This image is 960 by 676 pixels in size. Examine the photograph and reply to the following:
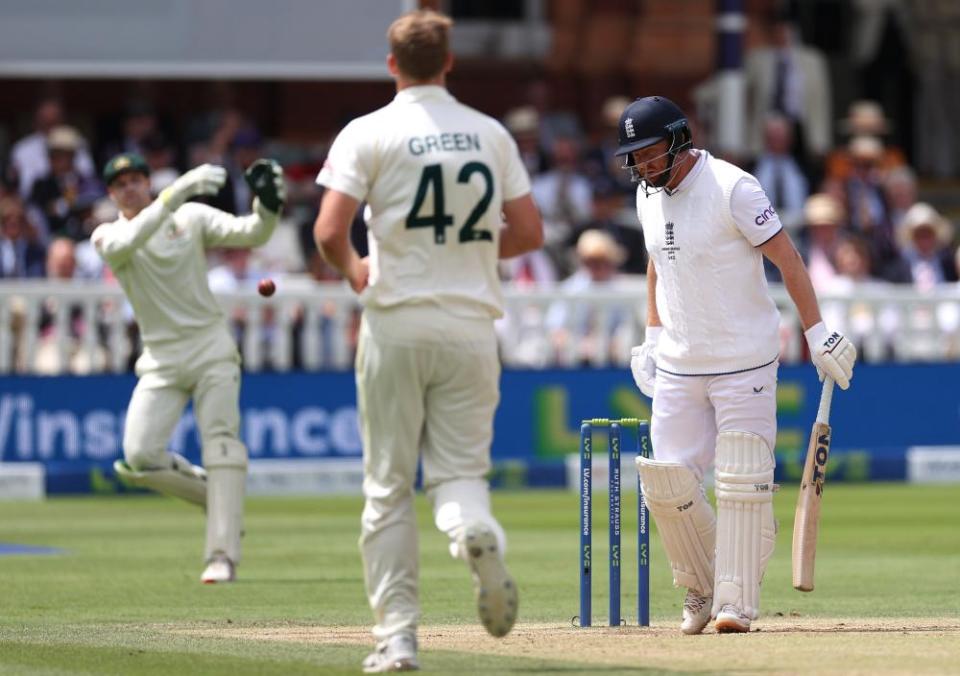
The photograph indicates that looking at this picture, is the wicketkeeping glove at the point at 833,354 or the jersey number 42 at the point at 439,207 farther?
the wicketkeeping glove at the point at 833,354

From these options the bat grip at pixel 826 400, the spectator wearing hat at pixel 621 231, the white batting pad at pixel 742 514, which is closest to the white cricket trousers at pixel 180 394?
the white batting pad at pixel 742 514

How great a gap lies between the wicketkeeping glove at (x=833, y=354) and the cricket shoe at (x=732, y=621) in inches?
36.3

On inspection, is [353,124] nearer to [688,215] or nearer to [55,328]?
[688,215]

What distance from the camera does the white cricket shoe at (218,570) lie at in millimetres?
11539

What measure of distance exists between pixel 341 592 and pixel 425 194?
374 cm

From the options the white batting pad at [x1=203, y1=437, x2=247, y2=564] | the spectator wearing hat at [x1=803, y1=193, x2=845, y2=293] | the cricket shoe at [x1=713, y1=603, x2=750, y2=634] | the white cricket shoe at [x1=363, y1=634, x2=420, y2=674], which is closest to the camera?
the white cricket shoe at [x1=363, y1=634, x2=420, y2=674]

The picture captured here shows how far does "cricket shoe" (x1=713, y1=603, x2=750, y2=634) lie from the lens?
8938 mm

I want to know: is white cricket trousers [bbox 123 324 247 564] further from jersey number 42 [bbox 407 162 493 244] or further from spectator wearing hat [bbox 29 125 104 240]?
spectator wearing hat [bbox 29 125 104 240]

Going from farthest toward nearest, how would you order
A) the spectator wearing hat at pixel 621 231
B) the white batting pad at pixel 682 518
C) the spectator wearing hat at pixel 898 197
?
the spectator wearing hat at pixel 898 197 < the spectator wearing hat at pixel 621 231 < the white batting pad at pixel 682 518

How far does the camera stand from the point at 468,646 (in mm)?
8695

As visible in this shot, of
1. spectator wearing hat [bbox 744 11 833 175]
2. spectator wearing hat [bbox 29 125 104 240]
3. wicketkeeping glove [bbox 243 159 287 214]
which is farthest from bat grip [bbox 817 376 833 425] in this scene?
spectator wearing hat [bbox 744 11 833 175]

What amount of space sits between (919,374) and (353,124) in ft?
37.6

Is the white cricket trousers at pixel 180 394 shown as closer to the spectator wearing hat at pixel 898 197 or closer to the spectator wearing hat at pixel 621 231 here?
the spectator wearing hat at pixel 621 231

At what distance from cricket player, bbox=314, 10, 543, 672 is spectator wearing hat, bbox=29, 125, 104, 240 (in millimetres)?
11915
